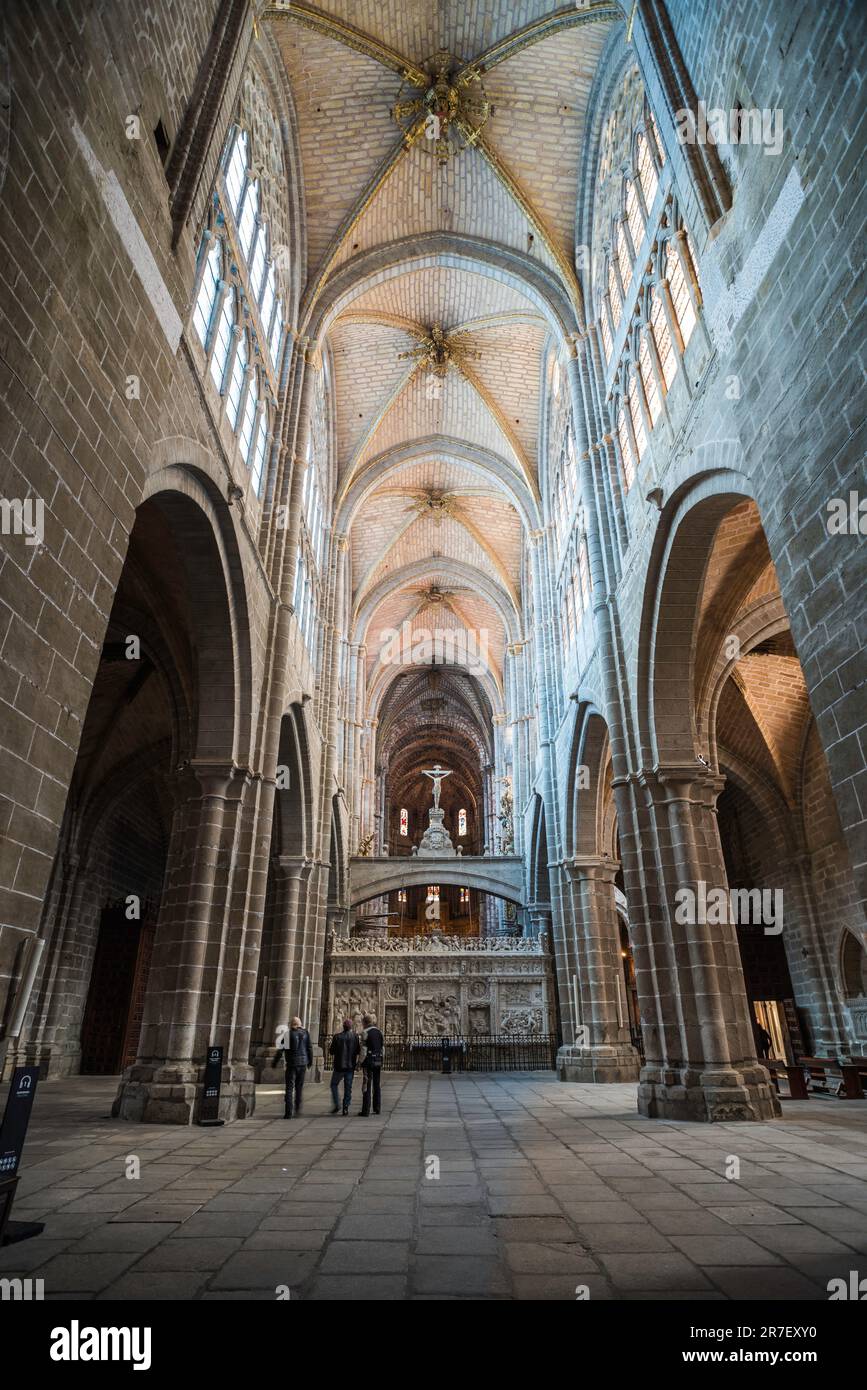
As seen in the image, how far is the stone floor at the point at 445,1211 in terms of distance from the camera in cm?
356

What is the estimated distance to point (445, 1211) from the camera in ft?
15.9

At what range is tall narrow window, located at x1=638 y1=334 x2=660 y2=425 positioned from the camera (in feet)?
39.0

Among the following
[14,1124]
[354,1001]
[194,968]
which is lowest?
[14,1124]

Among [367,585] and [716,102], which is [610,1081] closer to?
[716,102]

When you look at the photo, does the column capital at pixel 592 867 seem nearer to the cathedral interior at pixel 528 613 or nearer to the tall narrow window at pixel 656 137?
the cathedral interior at pixel 528 613

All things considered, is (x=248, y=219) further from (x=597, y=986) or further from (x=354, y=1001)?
(x=354, y=1001)

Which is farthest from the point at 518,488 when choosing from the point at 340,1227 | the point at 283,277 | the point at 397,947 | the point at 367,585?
the point at 340,1227

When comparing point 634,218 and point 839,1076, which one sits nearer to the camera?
point 634,218

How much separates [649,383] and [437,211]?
9.18 m

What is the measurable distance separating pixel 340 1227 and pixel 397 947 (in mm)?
16263

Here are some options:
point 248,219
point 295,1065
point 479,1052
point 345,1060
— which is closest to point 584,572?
point 248,219

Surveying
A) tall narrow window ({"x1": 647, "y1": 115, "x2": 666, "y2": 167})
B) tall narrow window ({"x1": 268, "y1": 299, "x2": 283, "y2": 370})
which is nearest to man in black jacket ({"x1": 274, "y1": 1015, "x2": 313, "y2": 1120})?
tall narrow window ({"x1": 268, "y1": 299, "x2": 283, "y2": 370})

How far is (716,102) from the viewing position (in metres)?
8.72

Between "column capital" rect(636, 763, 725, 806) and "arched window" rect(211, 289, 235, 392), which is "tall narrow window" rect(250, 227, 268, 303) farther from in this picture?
"column capital" rect(636, 763, 725, 806)
